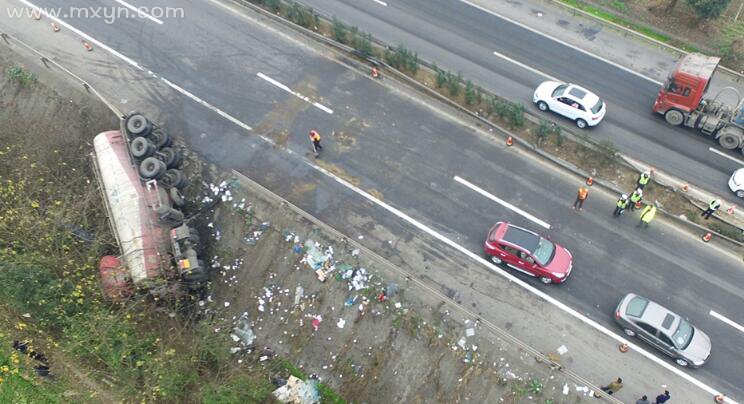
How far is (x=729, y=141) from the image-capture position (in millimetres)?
20625

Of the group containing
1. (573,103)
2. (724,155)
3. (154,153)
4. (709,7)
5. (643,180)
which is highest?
(709,7)

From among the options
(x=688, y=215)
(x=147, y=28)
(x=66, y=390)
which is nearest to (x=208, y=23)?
(x=147, y=28)

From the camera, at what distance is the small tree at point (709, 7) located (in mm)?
23547

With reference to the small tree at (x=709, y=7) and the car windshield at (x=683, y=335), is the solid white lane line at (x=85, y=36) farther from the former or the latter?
the small tree at (x=709, y=7)

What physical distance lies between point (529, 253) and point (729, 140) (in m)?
11.4

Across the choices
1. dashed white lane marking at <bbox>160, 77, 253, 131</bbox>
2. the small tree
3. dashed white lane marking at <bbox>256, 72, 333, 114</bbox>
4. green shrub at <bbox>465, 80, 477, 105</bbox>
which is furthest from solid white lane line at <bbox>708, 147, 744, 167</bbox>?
dashed white lane marking at <bbox>160, 77, 253, 131</bbox>

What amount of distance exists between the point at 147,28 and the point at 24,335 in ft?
53.0

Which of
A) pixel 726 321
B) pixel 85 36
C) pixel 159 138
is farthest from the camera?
pixel 85 36

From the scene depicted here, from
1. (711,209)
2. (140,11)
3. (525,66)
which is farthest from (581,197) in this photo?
(140,11)

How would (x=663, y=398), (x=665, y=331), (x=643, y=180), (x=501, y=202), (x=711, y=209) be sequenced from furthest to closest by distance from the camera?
1. (x=501, y=202)
2. (x=643, y=180)
3. (x=711, y=209)
4. (x=665, y=331)
5. (x=663, y=398)

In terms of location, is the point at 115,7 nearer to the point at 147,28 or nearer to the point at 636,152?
the point at 147,28

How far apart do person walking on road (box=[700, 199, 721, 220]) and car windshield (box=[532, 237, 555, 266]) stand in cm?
655

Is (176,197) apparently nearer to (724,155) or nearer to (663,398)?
(663,398)

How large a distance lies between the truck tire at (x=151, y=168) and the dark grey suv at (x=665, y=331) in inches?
656
